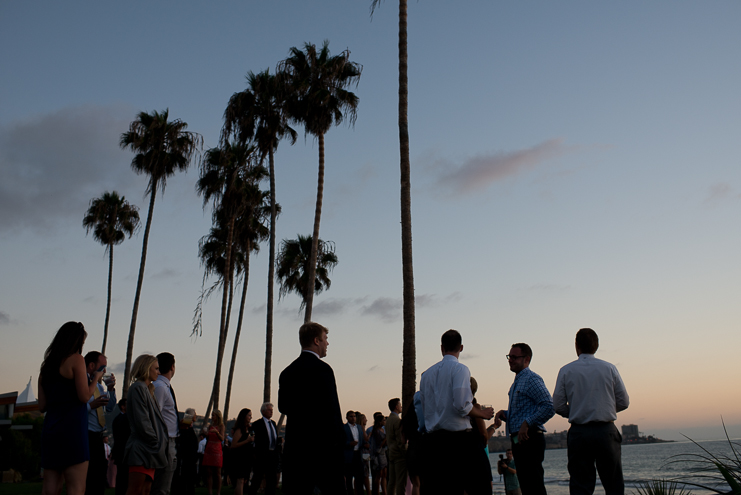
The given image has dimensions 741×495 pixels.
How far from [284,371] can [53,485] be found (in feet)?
6.97

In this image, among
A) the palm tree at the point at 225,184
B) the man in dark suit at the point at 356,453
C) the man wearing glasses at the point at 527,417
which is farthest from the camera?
the palm tree at the point at 225,184

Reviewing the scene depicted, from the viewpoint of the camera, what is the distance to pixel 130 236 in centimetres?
4166

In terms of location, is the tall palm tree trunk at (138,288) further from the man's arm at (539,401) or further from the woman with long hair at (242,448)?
the man's arm at (539,401)

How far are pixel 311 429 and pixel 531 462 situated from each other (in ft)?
9.33

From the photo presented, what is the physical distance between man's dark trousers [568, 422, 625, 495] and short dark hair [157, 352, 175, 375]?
4.52 m

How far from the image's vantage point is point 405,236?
44.4 ft

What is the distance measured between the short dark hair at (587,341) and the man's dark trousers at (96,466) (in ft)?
18.6

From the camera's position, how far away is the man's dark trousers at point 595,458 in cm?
575

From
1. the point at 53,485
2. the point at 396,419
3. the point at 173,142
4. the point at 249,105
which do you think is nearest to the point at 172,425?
the point at 53,485

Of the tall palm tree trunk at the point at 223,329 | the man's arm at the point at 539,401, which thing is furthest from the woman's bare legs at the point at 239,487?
the tall palm tree trunk at the point at 223,329

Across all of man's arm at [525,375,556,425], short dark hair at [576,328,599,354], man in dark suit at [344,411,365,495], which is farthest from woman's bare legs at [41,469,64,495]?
man in dark suit at [344,411,365,495]

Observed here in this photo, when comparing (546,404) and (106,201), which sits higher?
(106,201)

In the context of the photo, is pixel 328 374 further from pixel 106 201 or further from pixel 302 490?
pixel 106 201

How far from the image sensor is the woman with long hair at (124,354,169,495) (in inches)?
225
